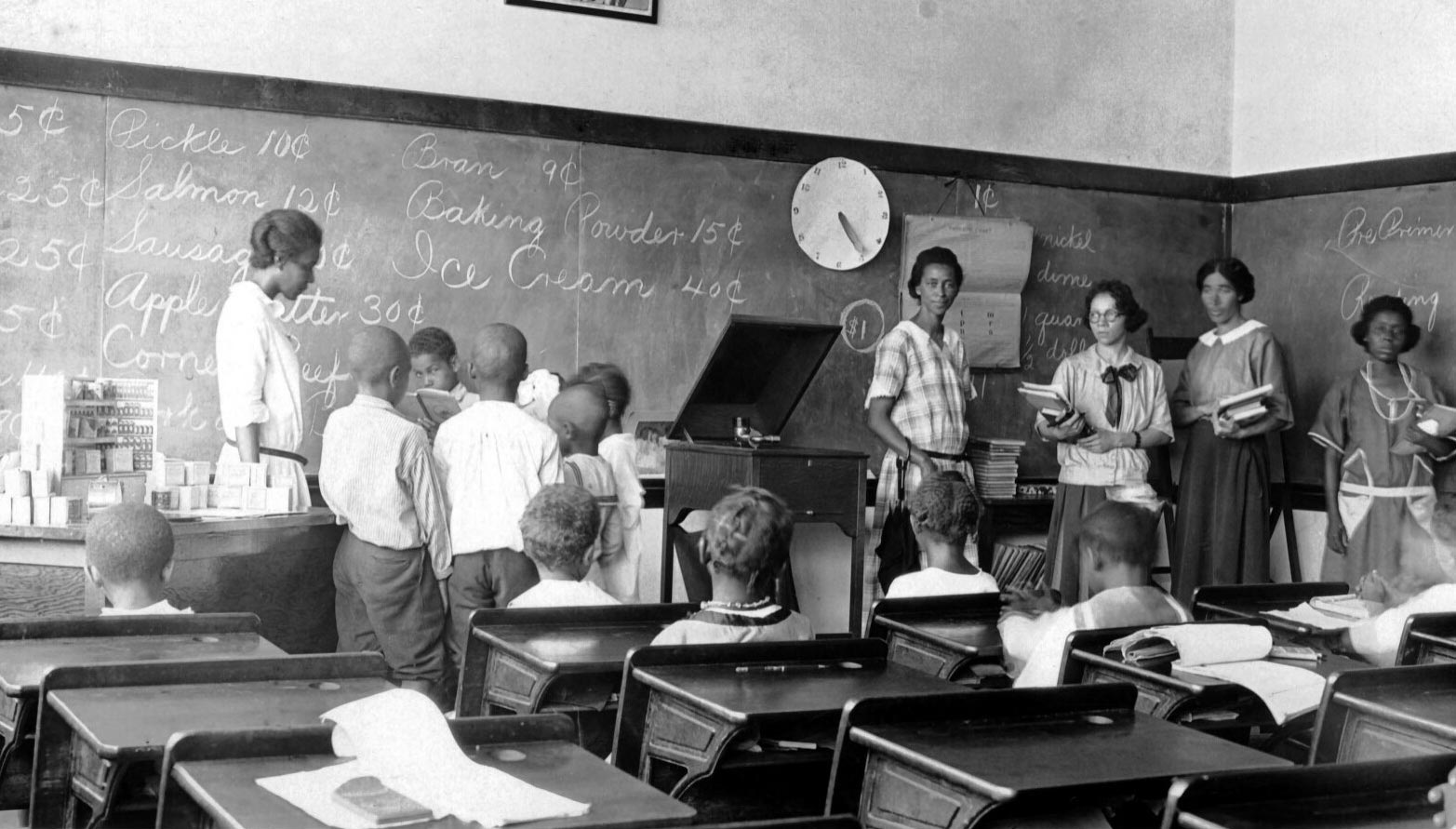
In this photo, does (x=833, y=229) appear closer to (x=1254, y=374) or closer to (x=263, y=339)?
(x=1254, y=374)

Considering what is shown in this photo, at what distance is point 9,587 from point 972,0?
465 cm

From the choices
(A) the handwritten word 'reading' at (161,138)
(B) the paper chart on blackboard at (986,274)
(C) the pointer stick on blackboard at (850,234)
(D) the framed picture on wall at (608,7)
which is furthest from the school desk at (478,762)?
(B) the paper chart on blackboard at (986,274)

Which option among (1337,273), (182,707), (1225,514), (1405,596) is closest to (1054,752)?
(182,707)

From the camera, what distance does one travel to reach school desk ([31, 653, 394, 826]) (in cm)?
194

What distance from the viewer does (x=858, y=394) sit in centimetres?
634

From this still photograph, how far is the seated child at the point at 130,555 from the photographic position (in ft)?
9.48

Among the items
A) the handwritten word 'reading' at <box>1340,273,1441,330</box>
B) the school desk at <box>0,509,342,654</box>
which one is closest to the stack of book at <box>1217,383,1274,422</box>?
the handwritten word 'reading' at <box>1340,273,1441,330</box>

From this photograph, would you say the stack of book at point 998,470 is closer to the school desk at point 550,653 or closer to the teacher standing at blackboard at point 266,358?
the teacher standing at blackboard at point 266,358

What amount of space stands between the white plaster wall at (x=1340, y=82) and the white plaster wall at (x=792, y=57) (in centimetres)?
15

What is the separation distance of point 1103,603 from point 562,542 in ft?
4.00

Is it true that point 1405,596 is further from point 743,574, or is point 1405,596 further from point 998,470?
point 998,470

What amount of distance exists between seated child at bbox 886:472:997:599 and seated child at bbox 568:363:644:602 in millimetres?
1015

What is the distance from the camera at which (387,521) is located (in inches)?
164

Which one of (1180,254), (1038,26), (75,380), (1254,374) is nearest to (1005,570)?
(1254,374)
